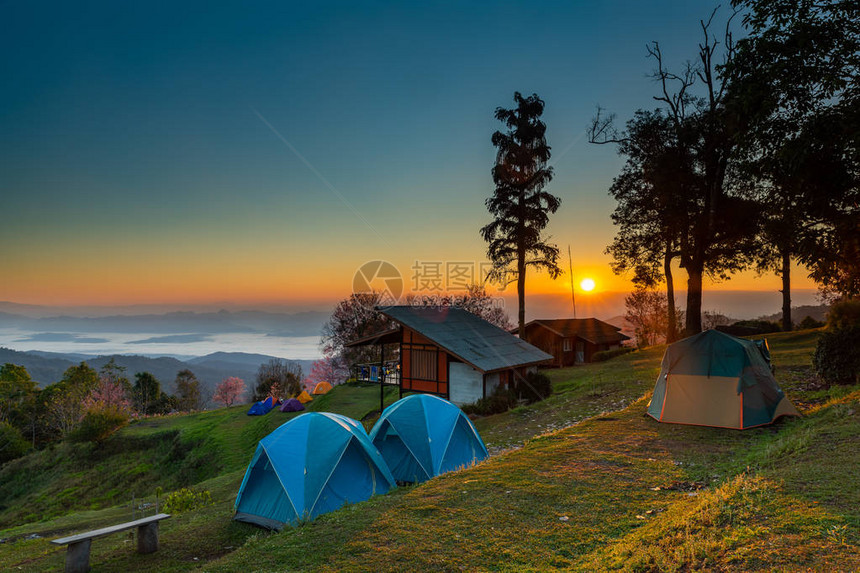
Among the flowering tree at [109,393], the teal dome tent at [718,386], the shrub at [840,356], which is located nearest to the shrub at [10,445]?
the flowering tree at [109,393]

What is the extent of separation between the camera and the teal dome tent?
471 inches

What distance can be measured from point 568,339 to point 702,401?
30.7m

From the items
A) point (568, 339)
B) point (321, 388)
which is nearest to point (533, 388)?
point (568, 339)

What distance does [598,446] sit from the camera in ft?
36.0

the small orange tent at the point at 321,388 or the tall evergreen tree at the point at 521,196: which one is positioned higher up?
the tall evergreen tree at the point at 521,196

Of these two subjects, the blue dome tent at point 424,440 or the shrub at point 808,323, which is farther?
the shrub at point 808,323

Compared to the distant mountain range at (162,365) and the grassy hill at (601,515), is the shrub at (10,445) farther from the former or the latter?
the distant mountain range at (162,365)

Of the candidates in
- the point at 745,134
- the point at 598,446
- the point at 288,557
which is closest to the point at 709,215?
the point at 745,134

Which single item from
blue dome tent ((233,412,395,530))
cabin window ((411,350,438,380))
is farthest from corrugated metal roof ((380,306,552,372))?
blue dome tent ((233,412,395,530))

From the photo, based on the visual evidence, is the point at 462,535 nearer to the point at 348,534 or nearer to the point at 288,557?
the point at 348,534

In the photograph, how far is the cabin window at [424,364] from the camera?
24328 mm

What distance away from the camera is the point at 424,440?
41.3 ft

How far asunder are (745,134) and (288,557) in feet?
65.2
